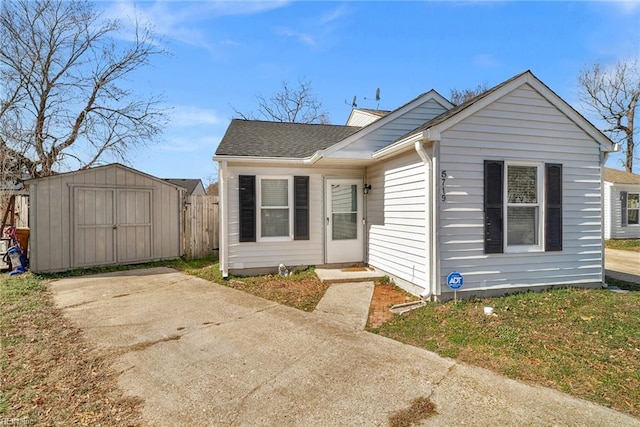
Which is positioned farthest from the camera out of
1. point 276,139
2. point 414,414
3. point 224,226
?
point 276,139

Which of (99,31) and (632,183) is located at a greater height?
(99,31)

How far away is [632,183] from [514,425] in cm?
1893

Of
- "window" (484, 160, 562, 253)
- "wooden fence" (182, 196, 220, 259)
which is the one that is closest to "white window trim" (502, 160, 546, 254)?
"window" (484, 160, 562, 253)

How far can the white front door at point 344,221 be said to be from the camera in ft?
26.2

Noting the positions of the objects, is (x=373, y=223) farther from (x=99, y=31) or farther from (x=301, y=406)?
(x=99, y=31)

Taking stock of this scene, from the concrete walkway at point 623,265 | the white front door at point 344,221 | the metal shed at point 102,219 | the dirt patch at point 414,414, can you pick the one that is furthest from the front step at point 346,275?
the concrete walkway at point 623,265

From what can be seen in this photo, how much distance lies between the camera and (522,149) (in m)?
5.77

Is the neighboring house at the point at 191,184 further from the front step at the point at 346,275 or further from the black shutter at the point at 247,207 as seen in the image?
the front step at the point at 346,275

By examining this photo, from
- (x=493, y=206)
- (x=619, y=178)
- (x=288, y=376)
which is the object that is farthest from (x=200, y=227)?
(x=619, y=178)

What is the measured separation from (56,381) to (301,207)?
17.8 feet

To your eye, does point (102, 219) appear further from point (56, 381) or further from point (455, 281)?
point (455, 281)

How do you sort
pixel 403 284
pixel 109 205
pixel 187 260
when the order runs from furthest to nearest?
pixel 187 260 < pixel 109 205 < pixel 403 284

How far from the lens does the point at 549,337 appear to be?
3973 millimetres

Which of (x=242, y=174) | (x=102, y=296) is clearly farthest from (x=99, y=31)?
(x=102, y=296)
